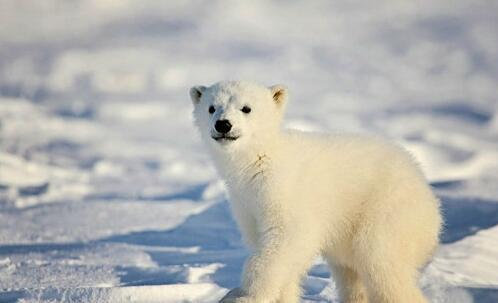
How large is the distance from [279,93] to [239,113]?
1.71 feet

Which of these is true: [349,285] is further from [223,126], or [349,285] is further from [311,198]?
[223,126]

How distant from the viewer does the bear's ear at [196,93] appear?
4.68 metres

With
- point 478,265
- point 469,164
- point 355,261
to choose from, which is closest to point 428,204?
point 355,261

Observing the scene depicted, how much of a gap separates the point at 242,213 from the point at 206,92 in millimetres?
946

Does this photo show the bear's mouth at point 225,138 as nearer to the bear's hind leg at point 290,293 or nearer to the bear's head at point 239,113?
the bear's head at point 239,113

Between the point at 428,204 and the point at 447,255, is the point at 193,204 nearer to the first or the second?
the point at 447,255

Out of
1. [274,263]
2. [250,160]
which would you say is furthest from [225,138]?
[274,263]

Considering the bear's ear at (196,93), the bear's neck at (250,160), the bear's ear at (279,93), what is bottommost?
the bear's neck at (250,160)

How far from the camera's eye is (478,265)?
23.0ft

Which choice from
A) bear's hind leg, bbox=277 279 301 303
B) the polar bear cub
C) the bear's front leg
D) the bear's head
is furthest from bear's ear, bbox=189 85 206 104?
bear's hind leg, bbox=277 279 301 303

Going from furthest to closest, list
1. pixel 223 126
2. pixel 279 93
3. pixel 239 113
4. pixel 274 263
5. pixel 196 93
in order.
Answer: pixel 196 93, pixel 279 93, pixel 239 113, pixel 223 126, pixel 274 263

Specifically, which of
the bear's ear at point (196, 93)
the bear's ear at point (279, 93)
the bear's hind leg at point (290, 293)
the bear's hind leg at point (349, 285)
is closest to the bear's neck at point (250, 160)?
the bear's ear at point (279, 93)

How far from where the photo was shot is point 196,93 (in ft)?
15.5

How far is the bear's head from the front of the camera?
414cm
